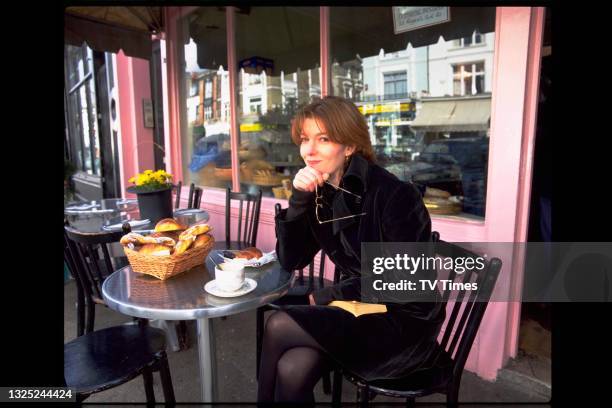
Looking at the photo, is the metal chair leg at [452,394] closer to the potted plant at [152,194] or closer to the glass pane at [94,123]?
the potted plant at [152,194]

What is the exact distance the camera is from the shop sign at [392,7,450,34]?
3773mm

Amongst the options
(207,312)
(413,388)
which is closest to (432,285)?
(413,388)

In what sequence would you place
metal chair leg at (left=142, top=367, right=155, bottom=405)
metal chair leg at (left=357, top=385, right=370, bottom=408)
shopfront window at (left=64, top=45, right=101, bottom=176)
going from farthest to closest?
shopfront window at (left=64, top=45, right=101, bottom=176) < metal chair leg at (left=142, top=367, right=155, bottom=405) < metal chair leg at (left=357, top=385, right=370, bottom=408)

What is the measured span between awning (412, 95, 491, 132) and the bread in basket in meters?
2.69

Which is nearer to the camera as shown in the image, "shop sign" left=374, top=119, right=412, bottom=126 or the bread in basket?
the bread in basket

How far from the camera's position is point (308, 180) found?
1688 mm

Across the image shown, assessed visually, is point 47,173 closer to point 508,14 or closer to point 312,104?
point 312,104

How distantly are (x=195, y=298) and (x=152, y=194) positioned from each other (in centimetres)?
138

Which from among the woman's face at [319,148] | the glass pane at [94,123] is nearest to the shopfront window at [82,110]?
the glass pane at [94,123]

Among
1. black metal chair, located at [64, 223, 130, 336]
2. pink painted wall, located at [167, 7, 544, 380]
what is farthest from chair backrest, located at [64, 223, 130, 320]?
pink painted wall, located at [167, 7, 544, 380]

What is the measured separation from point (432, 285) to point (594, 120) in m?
0.95

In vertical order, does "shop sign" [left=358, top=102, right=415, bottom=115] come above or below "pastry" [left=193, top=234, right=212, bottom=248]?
above

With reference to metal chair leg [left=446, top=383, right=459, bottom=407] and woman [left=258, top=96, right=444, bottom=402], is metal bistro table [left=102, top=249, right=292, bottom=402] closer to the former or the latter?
woman [left=258, top=96, right=444, bottom=402]

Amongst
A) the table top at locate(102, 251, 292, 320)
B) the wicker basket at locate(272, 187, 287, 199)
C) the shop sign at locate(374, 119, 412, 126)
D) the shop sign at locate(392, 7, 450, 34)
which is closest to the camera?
the table top at locate(102, 251, 292, 320)
